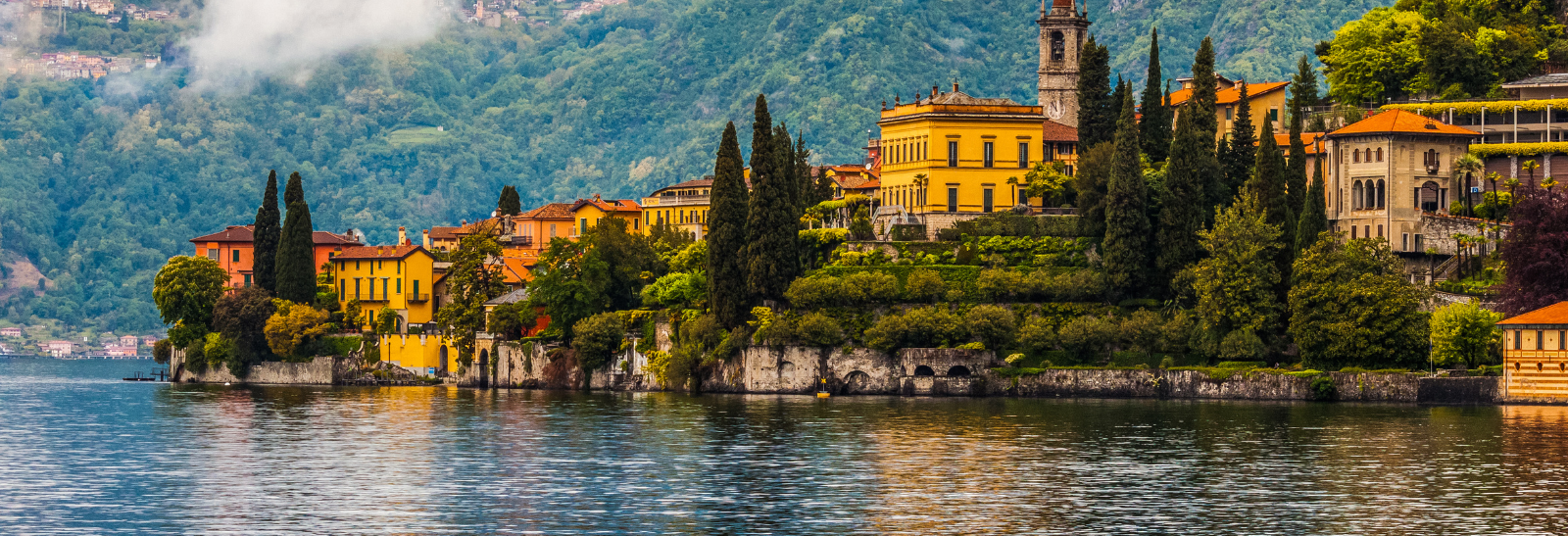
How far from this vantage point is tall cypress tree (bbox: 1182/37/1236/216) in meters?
104

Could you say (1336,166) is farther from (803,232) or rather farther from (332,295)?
(332,295)

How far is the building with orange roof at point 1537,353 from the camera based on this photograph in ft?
278

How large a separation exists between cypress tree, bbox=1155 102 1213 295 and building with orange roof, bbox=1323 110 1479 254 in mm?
10876

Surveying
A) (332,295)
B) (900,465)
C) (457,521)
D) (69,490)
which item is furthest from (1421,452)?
(332,295)

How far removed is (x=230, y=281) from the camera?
461 ft

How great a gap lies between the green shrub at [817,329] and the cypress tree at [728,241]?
10.9 ft

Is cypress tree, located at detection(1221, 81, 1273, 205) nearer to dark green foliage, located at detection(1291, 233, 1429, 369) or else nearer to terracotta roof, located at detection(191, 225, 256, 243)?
dark green foliage, located at detection(1291, 233, 1429, 369)

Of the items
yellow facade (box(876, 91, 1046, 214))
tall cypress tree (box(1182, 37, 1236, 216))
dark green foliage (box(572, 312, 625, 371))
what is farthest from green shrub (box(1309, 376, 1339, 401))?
dark green foliage (box(572, 312, 625, 371))

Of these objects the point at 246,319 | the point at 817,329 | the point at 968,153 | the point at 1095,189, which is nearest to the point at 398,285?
the point at 246,319

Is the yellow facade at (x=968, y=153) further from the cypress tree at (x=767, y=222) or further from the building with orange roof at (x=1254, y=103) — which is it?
the building with orange roof at (x=1254, y=103)

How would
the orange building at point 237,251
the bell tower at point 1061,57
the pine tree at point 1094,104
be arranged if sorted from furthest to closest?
the orange building at point 237,251, the bell tower at point 1061,57, the pine tree at point 1094,104

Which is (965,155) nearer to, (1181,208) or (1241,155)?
(1241,155)

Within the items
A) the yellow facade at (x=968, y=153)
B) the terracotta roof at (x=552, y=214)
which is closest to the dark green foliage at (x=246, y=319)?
the terracotta roof at (x=552, y=214)

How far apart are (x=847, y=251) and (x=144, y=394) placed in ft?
138
